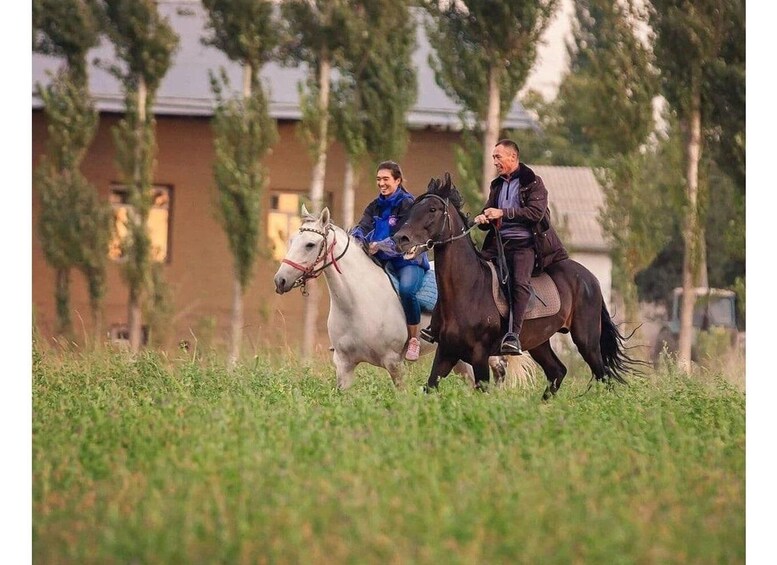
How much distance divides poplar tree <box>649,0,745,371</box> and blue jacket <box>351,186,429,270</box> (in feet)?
21.1

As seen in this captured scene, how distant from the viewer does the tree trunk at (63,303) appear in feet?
64.6

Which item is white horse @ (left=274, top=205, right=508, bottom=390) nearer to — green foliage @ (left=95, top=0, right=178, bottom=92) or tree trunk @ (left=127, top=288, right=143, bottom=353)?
tree trunk @ (left=127, top=288, right=143, bottom=353)

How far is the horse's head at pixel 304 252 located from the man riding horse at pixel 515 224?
3.39 ft

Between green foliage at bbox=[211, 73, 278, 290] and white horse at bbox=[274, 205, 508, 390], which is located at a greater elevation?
green foliage at bbox=[211, 73, 278, 290]

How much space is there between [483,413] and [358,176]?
11.7 metres

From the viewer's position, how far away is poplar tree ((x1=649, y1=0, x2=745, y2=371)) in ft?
54.4

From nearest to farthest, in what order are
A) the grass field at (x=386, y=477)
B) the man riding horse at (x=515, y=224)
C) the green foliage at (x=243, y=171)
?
1. the grass field at (x=386, y=477)
2. the man riding horse at (x=515, y=224)
3. the green foliage at (x=243, y=171)

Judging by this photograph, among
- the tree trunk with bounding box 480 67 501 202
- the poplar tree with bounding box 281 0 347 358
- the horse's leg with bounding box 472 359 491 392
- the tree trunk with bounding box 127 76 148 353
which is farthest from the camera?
the tree trunk with bounding box 127 76 148 353

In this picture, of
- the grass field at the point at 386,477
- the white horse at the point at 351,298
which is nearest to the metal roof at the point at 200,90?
the white horse at the point at 351,298

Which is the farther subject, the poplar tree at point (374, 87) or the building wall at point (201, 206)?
the building wall at point (201, 206)

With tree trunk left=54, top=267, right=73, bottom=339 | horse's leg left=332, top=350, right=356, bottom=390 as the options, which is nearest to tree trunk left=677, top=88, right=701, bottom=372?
horse's leg left=332, top=350, right=356, bottom=390

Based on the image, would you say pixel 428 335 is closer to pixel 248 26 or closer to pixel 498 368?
pixel 498 368

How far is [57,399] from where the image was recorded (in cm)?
995

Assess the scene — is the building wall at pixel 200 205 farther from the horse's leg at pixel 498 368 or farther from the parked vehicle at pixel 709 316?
the horse's leg at pixel 498 368
